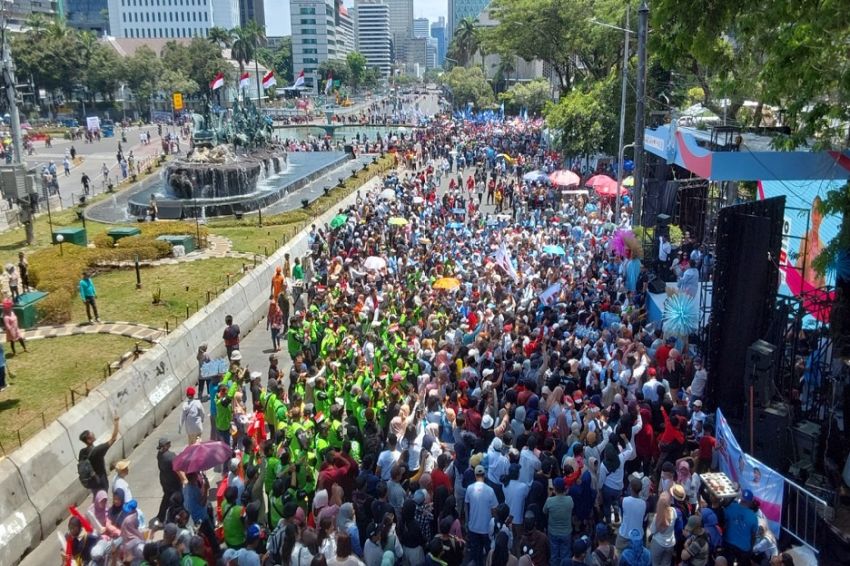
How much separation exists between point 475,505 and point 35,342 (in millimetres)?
11723

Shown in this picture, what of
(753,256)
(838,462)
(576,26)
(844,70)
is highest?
(576,26)

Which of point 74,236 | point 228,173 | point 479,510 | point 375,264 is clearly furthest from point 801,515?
point 228,173

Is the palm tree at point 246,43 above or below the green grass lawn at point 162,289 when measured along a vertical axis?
above

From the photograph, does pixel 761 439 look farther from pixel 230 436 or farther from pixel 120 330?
pixel 120 330

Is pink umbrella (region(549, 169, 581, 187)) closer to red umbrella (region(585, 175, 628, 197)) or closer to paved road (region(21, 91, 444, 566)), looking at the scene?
red umbrella (region(585, 175, 628, 197))

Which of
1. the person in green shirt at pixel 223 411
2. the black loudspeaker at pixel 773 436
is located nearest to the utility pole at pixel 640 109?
the black loudspeaker at pixel 773 436

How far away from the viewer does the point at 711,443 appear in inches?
359

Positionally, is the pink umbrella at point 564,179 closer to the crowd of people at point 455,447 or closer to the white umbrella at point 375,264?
the crowd of people at point 455,447

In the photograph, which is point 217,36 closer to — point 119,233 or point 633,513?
point 119,233

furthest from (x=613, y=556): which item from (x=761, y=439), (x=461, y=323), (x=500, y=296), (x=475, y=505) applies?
(x=500, y=296)

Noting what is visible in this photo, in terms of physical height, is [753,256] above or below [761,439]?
above

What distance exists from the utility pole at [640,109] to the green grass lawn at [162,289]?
1151cm

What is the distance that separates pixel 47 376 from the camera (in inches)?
544

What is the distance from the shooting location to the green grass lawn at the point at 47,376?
1175 centimetres
